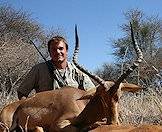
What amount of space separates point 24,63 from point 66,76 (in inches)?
496

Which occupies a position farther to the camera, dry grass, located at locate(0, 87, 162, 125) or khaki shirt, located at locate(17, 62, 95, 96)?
dry grass, located at locate(0, 87, 162, 125)

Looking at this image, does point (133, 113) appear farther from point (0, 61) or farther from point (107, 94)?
point (0, 61)

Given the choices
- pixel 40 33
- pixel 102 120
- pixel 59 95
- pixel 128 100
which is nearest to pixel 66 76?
pixel 59 95

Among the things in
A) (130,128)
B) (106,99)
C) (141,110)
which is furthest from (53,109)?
(141,110)

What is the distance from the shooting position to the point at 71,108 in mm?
5340

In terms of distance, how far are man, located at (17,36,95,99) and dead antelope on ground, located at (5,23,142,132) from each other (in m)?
0.65

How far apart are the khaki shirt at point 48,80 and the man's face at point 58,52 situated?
5.6 inches

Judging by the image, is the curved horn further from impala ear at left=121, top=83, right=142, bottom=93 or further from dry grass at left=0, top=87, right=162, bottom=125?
dry grass at left=0, top=87, right=162, bottom=125

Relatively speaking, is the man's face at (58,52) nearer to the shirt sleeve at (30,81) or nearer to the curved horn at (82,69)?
the shirt sleeve at (30,81)

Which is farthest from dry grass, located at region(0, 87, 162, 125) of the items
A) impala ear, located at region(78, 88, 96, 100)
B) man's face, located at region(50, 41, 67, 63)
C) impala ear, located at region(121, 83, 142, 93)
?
impala ear, located at region(78, 88, 96, 100)

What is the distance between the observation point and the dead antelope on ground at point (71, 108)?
5.07 metres

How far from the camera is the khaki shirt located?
20.6 feet

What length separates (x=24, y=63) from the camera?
18.8 m

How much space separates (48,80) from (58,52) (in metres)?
0.37
